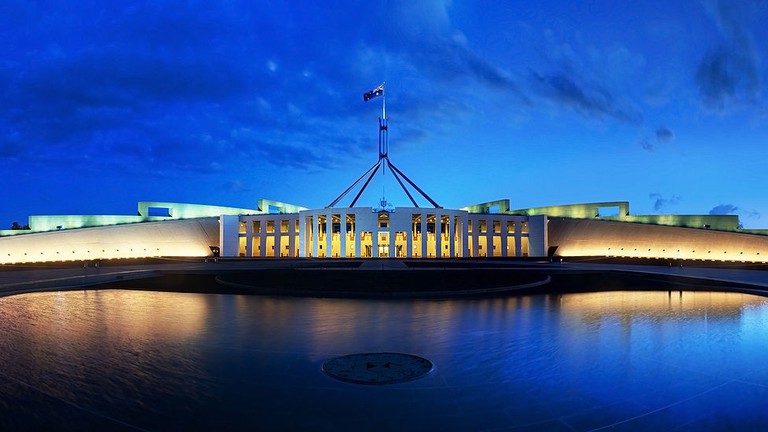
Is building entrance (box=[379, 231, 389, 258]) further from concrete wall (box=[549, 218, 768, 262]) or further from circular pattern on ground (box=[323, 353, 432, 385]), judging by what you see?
circular pattern on ground (box=[323, 353, 432, 385])

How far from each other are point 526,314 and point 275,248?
51405 millimetres

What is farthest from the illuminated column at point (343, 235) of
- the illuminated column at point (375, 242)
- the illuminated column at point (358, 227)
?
the illuminated column at point (375, 242)

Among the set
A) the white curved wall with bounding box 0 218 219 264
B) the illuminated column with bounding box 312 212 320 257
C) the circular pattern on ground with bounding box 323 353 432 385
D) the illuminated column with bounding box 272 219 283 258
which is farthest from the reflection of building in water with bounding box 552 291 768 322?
the white curved wall with bounding box 0 218 219 264

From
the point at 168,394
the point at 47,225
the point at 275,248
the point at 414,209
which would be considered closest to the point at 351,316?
the point at 168,394

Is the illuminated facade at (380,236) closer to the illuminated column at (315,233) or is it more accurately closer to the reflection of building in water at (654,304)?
the illuminated column at (315,233)

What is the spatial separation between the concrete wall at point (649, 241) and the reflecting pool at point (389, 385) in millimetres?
47228

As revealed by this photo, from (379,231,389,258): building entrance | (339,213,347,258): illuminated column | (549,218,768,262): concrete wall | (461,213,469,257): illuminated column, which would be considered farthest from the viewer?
(379,231,389,258): building entrance

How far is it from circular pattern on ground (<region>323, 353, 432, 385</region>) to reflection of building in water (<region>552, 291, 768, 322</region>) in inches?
253

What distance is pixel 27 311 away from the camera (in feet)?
41.9

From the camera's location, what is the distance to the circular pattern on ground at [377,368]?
6367mm

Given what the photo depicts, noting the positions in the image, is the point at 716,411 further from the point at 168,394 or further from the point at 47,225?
the point at 47,225

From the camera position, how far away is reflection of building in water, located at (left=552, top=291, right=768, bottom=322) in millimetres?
12305

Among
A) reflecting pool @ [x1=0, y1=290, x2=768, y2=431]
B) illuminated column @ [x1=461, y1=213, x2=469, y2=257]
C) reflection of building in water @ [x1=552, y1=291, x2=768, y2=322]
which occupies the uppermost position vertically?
illuminated column @ [x1=461, y1=213, x2=469, y2=257]

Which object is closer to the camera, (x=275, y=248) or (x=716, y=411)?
(x=716, y=411)
